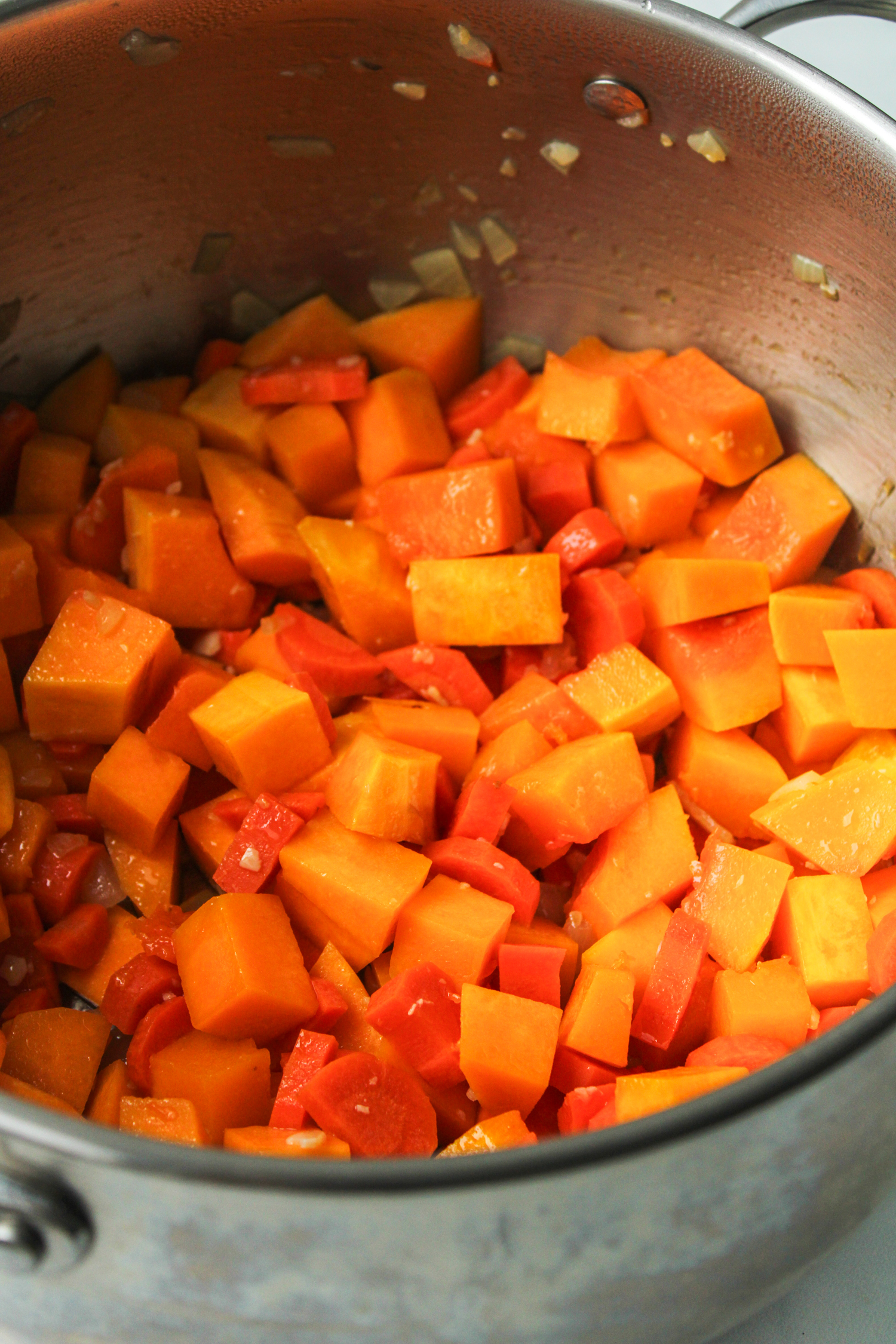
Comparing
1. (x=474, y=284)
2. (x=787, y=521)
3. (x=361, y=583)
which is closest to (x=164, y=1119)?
(x=361, y=583)

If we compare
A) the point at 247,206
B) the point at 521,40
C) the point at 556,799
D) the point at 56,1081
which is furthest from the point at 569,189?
the point at 56,1081

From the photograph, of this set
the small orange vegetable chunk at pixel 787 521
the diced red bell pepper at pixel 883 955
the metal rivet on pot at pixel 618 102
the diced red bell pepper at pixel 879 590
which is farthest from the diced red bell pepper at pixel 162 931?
the metal rivet on pot at pixel 618 102

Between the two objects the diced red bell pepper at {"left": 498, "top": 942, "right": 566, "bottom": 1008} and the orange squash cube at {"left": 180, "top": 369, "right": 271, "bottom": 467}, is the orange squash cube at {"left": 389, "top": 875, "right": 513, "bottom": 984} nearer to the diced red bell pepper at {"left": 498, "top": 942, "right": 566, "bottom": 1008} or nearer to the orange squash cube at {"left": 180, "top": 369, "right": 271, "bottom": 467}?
the diced red bell pepper at {"left": 498, "top": 942, "right": 566, "bottom": 1008}

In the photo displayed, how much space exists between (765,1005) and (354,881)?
1.61 feet

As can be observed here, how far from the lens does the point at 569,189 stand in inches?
64.7

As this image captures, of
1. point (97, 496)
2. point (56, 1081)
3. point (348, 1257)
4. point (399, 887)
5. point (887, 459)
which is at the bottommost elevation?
point (56, 1081)

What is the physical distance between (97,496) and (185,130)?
0.52 m

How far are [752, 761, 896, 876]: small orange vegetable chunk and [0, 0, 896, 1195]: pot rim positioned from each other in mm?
609

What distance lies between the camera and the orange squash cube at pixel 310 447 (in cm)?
172

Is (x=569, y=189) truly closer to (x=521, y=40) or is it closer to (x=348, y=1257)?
(x=521, y=40)

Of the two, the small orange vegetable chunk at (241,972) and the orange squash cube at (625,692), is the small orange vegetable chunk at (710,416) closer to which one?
the orange squash cube at (625,692)

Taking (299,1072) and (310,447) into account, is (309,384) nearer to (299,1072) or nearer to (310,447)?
(310,447)

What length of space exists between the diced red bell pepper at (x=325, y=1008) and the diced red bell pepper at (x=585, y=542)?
2.26 feet

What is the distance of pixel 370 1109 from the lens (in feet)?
3.92
